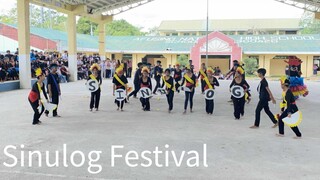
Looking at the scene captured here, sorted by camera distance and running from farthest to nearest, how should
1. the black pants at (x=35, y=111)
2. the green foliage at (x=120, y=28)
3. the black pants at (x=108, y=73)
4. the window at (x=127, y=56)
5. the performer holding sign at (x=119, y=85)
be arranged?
the green foliage at (x=120, y=28) < the window at (x=127, y=56) < the black pants at (x=108, y=73) < the performer holding sign at (x=119, y=85) < the black pants at (x=35, y=111)

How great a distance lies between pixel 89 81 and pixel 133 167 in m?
5.18

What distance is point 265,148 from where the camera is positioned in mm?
6211

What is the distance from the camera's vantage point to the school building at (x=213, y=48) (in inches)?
1210

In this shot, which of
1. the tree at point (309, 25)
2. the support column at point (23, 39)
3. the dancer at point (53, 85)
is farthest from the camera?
the tree at point (309, 25)

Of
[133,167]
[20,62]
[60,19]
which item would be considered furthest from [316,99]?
[60,19]

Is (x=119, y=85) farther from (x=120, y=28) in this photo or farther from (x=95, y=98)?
(x=120, y=28)

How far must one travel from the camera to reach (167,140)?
22.0ft

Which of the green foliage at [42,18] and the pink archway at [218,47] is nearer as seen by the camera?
the pink archway at [218,47]

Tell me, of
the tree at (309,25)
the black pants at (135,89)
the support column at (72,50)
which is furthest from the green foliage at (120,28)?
the black pants at (135,89)

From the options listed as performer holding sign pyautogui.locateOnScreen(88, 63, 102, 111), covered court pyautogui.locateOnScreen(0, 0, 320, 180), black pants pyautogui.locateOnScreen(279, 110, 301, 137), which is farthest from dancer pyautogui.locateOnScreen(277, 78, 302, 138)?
Answer: performer holding sign pyautogui.locateOnScreen(88, 63, 102, 111)

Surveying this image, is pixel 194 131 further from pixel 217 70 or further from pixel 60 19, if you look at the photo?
pixel 60 19

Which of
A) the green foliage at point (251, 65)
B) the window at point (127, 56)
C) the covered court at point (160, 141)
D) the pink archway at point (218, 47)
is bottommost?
the covered court at point (160, 141)

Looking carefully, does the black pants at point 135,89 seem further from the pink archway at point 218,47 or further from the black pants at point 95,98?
the pink archway at point 218,47

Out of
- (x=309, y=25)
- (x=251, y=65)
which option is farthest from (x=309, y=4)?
(x=309, y=25)
